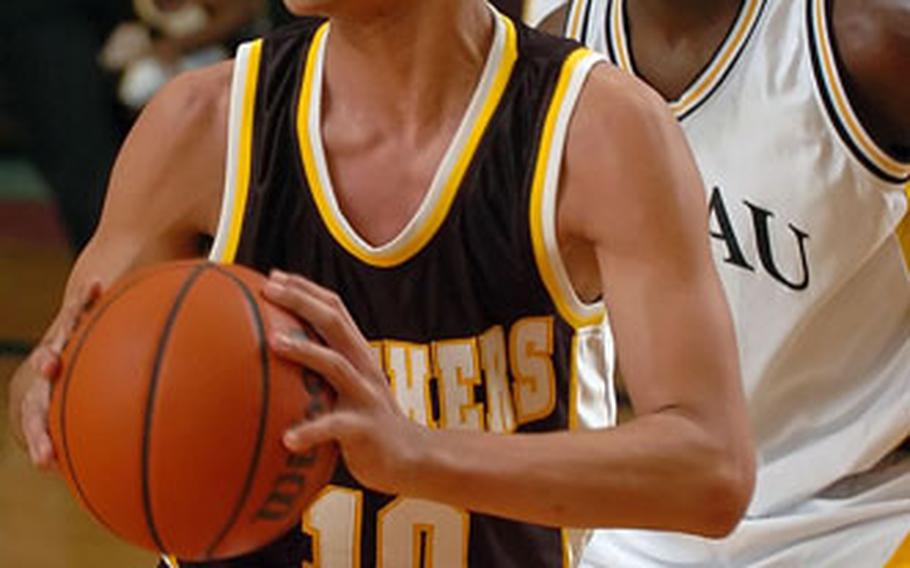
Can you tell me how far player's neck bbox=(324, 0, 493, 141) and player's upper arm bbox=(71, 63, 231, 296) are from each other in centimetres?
14

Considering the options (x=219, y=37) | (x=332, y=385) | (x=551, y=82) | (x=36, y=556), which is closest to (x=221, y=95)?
(x=551, y=82)

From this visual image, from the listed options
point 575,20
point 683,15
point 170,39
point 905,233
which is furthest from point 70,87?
point 905,233

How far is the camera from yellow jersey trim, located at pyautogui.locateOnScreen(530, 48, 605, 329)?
2002mm

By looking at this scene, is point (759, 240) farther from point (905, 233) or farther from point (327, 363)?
point (327, 363)

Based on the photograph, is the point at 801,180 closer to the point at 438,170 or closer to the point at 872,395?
the point at 872,395

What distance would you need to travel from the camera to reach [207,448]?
1.71m

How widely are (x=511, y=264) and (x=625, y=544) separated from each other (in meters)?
0.79

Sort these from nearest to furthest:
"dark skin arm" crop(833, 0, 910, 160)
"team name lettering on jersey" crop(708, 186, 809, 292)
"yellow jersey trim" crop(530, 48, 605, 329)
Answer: "yellow jersey trim" crop(530, 48, 605, 329)
"dark skin arm" crop(833, 0, 910, 160)
"team name lettering on jersey" crop(708, 186, 809, 292)

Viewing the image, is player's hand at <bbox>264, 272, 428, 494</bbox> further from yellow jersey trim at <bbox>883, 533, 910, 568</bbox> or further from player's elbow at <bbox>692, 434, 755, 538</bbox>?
yellow jersey trim at <bbox>883, 533, 910, 568</bbox>

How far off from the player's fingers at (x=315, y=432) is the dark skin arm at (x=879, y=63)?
108 centimetres

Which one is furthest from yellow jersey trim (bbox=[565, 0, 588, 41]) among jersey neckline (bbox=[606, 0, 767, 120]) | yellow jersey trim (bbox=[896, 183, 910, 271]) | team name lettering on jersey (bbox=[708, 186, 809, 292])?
yellow jersey trim (bbox=[896, 183, 910, 271])

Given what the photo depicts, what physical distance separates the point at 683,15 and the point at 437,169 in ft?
2.62

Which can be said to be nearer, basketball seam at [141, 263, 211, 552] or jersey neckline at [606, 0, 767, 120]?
basketball seam at [141, 263, 211, 552]

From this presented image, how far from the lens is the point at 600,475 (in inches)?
71.2
